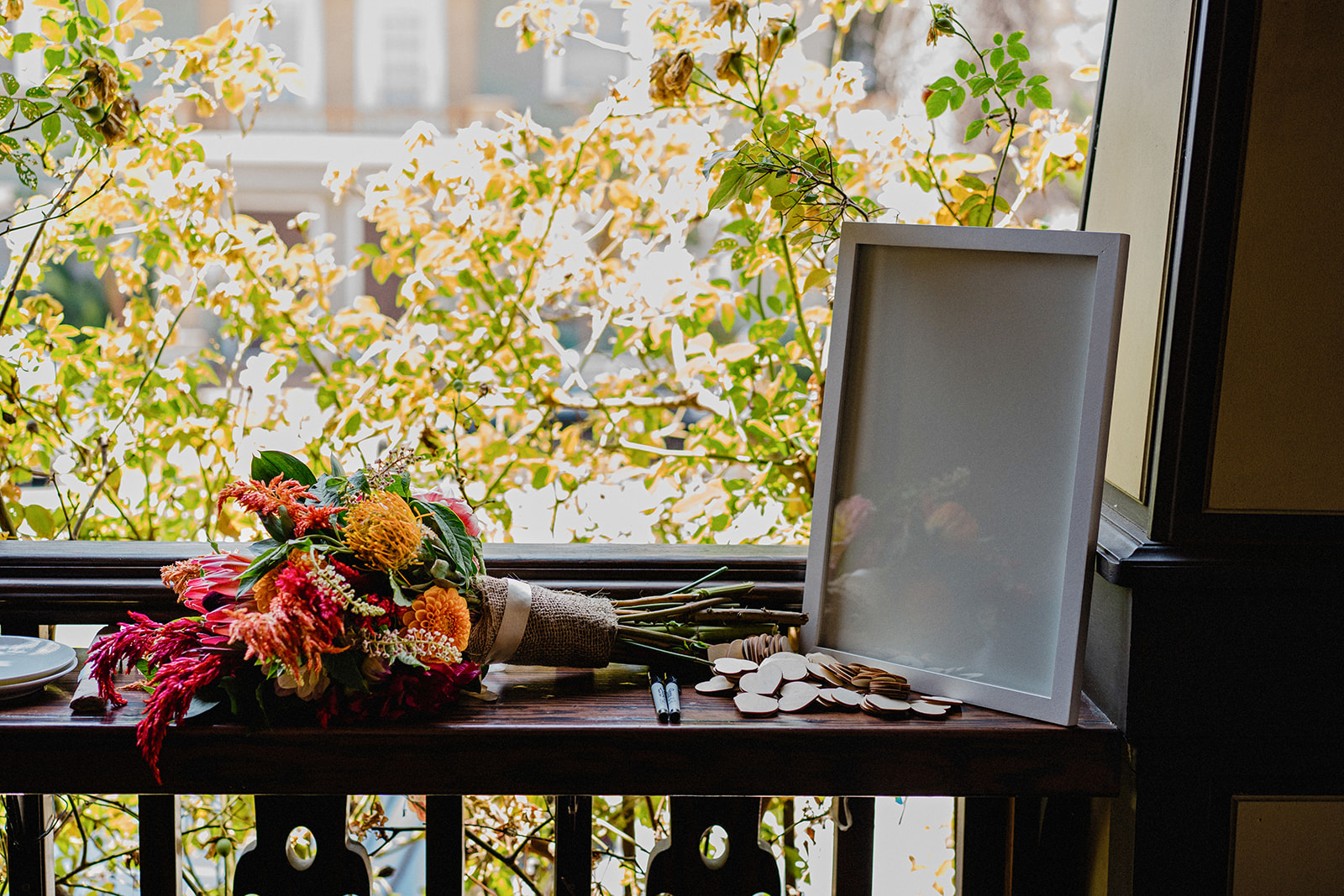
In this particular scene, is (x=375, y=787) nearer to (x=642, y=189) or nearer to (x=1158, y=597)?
(x=1158, y=597)

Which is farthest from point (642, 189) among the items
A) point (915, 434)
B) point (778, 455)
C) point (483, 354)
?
point (915, 434)

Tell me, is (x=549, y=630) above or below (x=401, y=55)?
below

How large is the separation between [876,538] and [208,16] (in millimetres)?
1237

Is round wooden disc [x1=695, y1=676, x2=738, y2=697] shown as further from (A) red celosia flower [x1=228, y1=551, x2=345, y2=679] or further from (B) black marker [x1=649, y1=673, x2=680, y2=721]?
(A) red celosia flower [x1=228, y1=551, x2=345, y2=679]

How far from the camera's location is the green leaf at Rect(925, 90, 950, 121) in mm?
987

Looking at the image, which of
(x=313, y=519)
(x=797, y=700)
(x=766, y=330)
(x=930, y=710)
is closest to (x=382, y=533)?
(x=313, y=519)

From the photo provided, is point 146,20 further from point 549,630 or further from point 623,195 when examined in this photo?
point 549,630

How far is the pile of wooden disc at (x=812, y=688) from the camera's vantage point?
2.93 feet

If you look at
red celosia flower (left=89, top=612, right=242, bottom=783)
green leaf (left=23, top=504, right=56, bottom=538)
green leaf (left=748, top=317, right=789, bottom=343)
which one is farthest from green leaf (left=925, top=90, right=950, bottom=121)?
green leaf (left=23, top=504, right=56, bottom=538)

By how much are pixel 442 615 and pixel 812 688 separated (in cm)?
35

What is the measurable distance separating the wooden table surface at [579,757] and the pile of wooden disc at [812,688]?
15mm

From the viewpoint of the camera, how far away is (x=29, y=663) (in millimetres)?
928

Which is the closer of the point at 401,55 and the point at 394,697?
the point at 394,697

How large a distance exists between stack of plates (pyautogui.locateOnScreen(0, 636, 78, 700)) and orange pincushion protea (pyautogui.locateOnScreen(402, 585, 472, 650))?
0.38m
